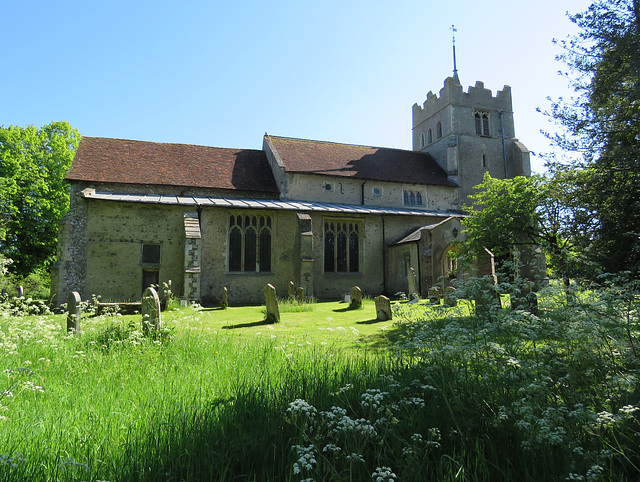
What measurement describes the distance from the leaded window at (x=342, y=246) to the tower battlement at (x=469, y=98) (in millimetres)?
13700

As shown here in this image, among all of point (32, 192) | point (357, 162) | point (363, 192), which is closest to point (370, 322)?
point (363, 192)

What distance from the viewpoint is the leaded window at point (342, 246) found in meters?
21.2

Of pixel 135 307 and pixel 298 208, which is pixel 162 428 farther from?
pixel 298 208

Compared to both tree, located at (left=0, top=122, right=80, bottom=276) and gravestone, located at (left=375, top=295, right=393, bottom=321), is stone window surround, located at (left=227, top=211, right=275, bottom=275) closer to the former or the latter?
gravestone, located at (left=375, top=295, right=393, bottom=321)

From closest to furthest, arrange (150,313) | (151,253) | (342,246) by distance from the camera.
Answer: (150,313) < (151,253) < (342,246)

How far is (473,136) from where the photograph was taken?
28031 millimetres

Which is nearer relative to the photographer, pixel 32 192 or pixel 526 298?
pixel 526 298

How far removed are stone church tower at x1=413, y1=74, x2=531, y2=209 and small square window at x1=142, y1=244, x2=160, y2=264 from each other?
765 inches

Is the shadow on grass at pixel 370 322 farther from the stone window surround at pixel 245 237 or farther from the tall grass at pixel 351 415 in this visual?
the stone window surround at pixel 245 237

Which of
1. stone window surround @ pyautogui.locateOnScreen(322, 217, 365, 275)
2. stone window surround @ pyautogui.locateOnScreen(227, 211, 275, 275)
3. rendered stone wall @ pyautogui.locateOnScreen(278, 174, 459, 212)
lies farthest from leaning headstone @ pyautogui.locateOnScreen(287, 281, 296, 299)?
rendered stone wall @ pyautogui.locateOnScreen(278, 174, 459, 212)

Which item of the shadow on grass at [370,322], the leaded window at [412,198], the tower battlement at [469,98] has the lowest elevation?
the shadow on grass at [370,322]

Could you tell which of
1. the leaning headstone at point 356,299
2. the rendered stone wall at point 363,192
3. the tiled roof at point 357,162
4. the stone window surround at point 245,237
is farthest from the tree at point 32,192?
the leaning headstone at point 356,299

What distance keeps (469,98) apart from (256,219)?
761 inches

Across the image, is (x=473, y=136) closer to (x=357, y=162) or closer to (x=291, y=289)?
(x=357, y=162)
